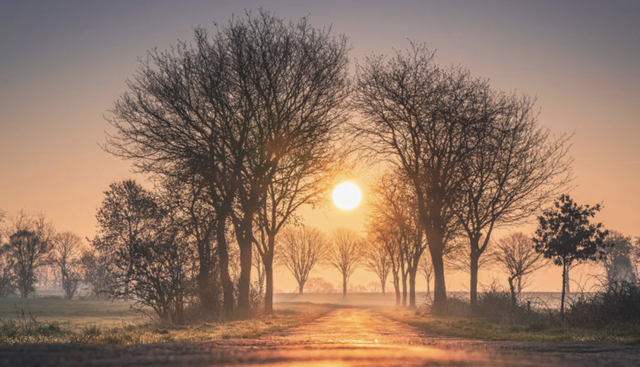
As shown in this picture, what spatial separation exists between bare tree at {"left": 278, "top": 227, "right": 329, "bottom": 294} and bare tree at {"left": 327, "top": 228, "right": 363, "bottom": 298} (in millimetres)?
1565

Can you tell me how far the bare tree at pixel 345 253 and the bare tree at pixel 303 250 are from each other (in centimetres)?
157

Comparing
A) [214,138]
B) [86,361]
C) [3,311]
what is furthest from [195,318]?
[3,311]

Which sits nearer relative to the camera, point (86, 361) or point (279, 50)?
point (86, 361)

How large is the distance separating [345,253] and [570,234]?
63.5 metres

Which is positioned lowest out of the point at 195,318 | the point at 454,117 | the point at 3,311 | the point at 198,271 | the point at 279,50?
the point at 3,311

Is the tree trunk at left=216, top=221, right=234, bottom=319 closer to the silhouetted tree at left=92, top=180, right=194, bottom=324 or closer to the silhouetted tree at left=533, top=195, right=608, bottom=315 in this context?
the silhouetted tree at left=92, top=180, right=194, bottom=324

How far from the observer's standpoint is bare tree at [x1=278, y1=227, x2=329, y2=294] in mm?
84125

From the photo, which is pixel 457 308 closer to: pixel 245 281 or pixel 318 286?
pixel 245 281

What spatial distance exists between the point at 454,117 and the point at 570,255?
10.0 metres

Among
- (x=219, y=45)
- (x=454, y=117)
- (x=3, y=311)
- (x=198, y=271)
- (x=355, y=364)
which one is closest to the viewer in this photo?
(x=355, y=364)

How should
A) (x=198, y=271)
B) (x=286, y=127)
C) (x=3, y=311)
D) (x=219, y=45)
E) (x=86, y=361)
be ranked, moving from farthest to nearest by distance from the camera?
(x=3, y=311), (x=286, y=127), (x=219, y=45), (x=198, y=271), (x=86, y=361)

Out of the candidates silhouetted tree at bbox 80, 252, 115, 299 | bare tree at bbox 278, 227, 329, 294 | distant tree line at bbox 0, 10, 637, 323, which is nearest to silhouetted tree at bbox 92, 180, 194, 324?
distant tree line at bbox 0, 10, 637, 323

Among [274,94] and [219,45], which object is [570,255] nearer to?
[274,94]

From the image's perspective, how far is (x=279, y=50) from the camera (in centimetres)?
2384
